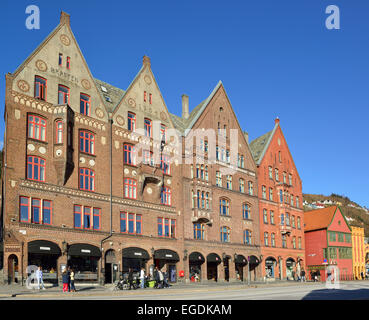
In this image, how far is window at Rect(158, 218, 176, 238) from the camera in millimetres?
48562

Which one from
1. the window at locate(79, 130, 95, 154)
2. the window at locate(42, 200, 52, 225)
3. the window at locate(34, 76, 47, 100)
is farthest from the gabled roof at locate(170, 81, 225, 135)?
the window at locate(42, 200, 52, 225)

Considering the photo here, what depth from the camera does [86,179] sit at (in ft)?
137

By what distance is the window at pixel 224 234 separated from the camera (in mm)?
55812

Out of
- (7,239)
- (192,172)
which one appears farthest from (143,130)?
(7,239)

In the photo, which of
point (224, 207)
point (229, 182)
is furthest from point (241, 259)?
point (229, 182)

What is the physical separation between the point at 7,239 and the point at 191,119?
29.4 m

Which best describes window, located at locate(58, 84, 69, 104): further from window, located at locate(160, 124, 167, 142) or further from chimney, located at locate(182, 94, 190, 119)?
chimney, located at locate(182, 94, 190, 119)

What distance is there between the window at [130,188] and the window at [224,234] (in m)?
14.6

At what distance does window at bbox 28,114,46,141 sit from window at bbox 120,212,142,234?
435 inches

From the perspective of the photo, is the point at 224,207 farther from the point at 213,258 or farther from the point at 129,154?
the point at 129,154

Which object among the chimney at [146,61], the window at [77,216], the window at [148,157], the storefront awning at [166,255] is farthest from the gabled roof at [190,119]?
the window at [77,216]

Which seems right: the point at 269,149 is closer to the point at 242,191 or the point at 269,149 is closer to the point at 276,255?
the point at 242,191

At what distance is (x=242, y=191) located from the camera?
201 feet

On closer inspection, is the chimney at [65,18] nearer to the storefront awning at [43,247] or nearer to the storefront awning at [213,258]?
the storefront awning at [43,247]
